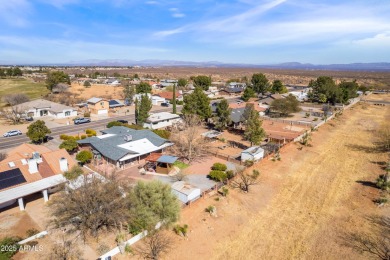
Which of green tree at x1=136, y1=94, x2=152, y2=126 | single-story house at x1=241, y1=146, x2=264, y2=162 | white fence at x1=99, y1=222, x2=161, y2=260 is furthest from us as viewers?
green tree at x1=136, y1=94, x2=152, y2=126

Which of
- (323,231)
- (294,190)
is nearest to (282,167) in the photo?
(294,190)

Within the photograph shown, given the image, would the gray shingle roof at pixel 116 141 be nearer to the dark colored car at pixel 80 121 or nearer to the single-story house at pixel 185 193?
the single-story house at pixel 185 193

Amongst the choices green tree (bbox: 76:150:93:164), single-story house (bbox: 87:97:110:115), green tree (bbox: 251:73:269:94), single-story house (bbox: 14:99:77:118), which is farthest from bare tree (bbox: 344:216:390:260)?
green tree (bbox: 251:73:269:94)

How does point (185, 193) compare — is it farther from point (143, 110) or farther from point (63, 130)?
point (63, 130)

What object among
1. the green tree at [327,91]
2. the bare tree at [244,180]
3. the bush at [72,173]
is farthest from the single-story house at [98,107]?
the green tree at [327,91]

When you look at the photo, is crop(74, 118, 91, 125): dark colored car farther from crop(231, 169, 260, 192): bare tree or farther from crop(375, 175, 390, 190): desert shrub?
crop(375, 175, 390, 190): desert shrub

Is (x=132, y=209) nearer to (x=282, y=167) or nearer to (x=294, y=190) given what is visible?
(x=294, y=190)
